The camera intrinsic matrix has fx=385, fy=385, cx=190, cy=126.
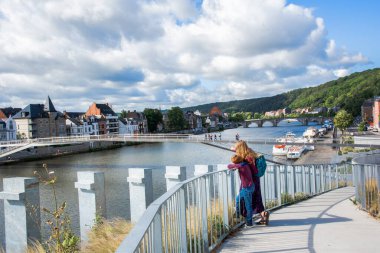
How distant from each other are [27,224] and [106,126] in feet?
308

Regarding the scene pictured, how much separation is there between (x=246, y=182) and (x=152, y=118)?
364ft

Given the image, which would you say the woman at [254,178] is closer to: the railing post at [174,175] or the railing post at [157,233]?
the railing post at [174,175]

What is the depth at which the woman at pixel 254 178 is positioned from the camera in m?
5.57

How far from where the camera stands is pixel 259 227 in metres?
5.91

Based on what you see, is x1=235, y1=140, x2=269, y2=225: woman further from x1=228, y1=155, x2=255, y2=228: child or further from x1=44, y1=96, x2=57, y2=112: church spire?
x1=44, y1=96, x2=57, y2=112: church spire

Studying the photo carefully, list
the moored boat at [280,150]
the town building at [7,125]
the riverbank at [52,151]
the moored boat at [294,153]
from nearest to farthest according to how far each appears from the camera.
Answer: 1. the moored boat at [294,153]
2. the moored boat at [280,150]
3. the riverbank at [52,151]
4. the town building at [7,125]

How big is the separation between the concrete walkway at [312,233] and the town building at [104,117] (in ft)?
297

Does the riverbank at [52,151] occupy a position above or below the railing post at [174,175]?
below

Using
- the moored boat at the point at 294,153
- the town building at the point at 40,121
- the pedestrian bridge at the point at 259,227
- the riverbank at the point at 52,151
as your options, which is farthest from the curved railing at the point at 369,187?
the town building at the point at 40,121

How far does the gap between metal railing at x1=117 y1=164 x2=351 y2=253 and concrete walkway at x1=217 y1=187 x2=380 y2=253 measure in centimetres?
31

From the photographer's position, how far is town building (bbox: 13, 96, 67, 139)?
245 feet

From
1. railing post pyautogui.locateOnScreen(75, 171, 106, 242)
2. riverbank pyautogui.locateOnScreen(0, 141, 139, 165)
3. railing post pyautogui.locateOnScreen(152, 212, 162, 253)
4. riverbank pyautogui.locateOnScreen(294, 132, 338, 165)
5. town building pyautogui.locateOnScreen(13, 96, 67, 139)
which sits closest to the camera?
railing post pyautogui.locateOnScreen(152, 212, 162, 253)

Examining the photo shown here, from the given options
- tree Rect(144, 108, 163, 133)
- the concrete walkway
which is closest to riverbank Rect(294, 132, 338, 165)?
the concrete walkway

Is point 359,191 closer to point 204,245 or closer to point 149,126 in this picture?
point 204,245
